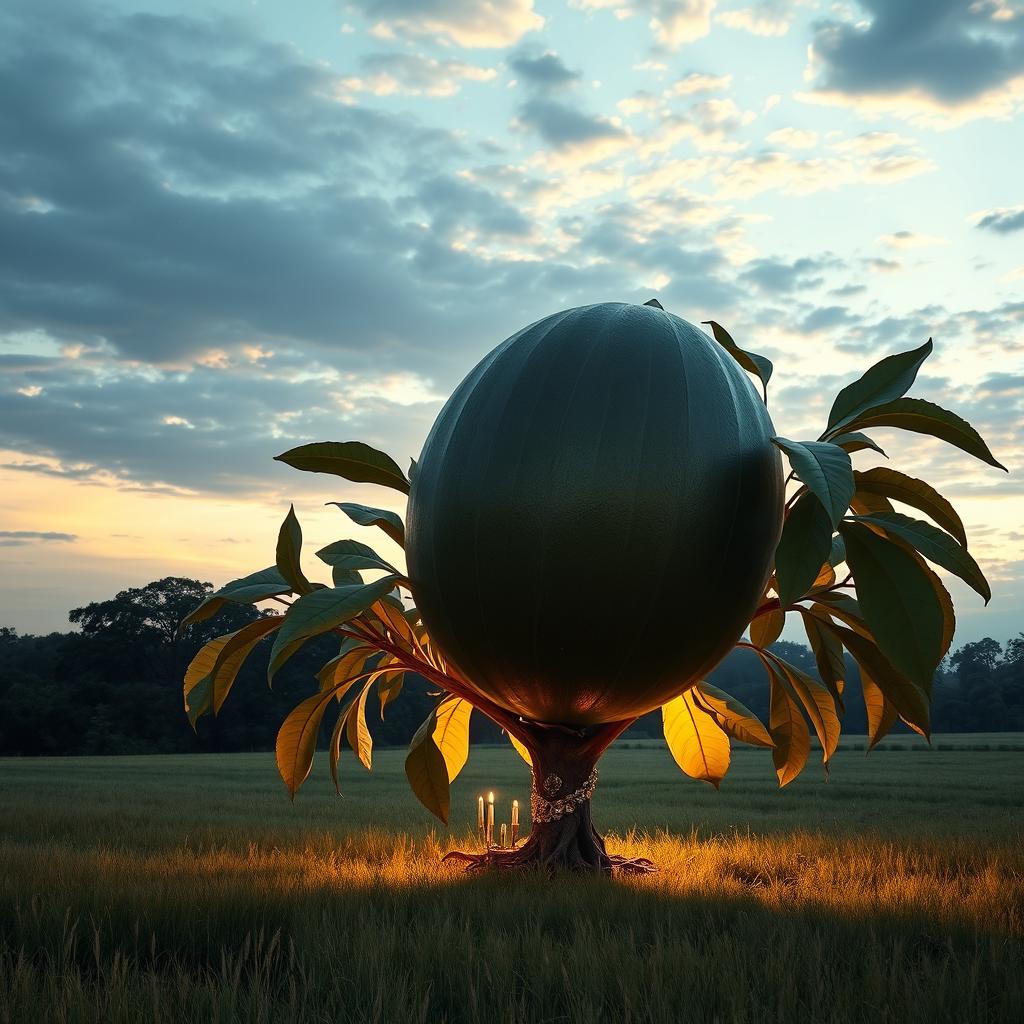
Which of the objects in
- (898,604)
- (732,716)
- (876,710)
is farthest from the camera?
(732,716)

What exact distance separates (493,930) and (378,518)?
1.84 meters

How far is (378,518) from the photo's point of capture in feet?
13.3

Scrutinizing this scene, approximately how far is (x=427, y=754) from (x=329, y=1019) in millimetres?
2406

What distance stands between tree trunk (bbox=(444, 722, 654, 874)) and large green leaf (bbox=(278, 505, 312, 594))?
48.4 inches

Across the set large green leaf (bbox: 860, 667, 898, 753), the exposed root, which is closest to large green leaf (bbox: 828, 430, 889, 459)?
large green leaf (bbox: 860, 667, 898, 753)

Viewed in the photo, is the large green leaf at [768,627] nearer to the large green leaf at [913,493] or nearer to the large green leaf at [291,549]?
the large green leaf at [913,493]

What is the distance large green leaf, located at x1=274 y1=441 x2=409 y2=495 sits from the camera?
3.79 meters

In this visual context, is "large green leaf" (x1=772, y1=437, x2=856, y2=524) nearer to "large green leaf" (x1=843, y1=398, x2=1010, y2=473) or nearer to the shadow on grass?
"large green leaf" (x1=843, y1=398, x2=1010, y2=473)

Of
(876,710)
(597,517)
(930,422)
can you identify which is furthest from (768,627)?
(597,517)

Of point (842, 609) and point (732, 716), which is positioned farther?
point (732, 716)

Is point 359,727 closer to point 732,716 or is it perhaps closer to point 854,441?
point 732,716

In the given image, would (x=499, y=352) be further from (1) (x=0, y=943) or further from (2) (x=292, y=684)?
(2) (x=292, y=684)

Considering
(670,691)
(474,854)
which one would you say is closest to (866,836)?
(474,854)

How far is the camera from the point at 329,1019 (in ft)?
6.36
